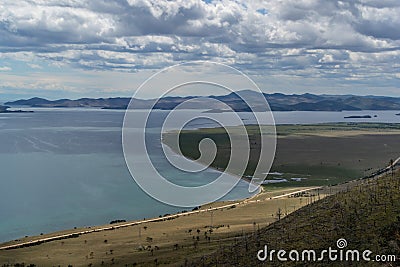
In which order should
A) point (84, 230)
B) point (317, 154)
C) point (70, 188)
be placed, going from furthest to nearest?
point (317, 154)
point (70, 188)
point (84, 230)

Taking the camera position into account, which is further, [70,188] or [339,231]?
[70,188]

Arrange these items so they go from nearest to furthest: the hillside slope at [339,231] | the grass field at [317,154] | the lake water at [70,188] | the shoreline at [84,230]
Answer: the hillside slope at [339,231] → the shoreline at [84,230] → the lake water at [70,188] → the grass field at [317,154]

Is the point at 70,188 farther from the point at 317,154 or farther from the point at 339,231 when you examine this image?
the point at 339,231

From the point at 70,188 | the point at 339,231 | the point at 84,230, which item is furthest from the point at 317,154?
the point at 339,231

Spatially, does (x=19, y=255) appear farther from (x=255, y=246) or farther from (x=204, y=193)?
(x=204, y=193)

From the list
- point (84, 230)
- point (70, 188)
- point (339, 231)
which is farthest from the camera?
point (70, 188)

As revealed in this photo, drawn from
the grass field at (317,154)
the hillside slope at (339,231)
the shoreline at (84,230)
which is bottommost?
the shoreline at (84,230)

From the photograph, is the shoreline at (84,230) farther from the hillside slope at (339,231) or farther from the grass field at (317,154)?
the hillside slope at (339,231)

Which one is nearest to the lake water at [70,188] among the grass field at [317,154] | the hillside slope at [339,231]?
the grass field at [317,154]

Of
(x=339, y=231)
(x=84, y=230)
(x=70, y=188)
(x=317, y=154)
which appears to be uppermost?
(x=339, y=231)

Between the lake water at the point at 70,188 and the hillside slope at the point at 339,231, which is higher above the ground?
the hillside slope at the point at 339,231

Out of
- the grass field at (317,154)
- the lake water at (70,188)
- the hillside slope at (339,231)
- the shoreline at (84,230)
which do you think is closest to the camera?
the hillside slope at (339,231)
